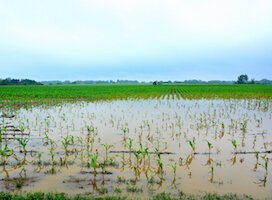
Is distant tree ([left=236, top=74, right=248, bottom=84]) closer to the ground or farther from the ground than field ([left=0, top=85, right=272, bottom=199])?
farther from the ground

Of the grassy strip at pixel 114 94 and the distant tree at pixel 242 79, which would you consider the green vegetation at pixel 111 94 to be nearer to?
the grassy strip at pixel 114 94

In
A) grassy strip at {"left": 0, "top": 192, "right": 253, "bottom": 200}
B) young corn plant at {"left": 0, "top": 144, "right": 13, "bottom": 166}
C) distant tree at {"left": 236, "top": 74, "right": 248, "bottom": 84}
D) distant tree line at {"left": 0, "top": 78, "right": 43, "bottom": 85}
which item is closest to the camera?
grassy strip at {"left": 0, "top": 192, "right": 253, "bottom": 200}

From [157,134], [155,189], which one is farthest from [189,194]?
[157,134]

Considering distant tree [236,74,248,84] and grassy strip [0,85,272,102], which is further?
distant tree [236,74,248,84]

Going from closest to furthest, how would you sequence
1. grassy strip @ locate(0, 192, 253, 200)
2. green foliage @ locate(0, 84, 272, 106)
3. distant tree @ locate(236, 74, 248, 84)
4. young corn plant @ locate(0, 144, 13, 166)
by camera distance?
1. grassy strip @ locate(0, 192, 253, 200)
2. young corn plant @ locate(0, 144, 13, 166)
3. green foliage @ locate(0, 84, 272, 106)
4. distant tree @ locate(236, 74, 248, 84)

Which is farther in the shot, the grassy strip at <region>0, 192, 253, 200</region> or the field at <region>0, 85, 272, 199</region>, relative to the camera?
the field at <region>0, 85, 272, 199</region>

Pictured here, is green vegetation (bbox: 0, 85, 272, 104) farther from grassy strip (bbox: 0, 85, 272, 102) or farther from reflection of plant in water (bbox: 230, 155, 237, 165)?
reflection of plant in water (bbox: 230, 155, 237, 165)

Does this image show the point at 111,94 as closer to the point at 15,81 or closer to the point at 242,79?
the point at 15,81

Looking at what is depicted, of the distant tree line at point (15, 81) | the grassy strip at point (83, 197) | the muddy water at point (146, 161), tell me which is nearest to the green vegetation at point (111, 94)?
the muddy water at point (146, 161)

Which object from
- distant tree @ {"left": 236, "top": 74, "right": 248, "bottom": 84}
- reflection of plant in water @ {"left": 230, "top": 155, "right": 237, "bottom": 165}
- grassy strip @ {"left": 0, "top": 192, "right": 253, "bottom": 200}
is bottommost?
grassy strip @ {"left": 0, "top": 192, "right": 253, "bottom": 200}

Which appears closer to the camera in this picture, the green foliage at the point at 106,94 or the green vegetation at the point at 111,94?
the green foliage at the point at 106,94

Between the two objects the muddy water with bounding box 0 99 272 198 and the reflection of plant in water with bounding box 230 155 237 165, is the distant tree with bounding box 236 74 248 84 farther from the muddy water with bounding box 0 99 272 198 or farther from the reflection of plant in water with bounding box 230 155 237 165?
the reflection of plant in water with bounding box 230 155 237 165

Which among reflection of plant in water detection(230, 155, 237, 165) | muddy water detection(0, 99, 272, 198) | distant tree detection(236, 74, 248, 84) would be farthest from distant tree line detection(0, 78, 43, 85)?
reflection of plant in water detection(230, 155, 237, 165)

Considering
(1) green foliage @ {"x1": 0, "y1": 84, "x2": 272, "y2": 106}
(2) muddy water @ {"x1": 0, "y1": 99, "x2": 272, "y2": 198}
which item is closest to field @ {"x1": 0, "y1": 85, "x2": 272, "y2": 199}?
(2) muddy water @ {"x1": 0, "y1": 99, "x2": 272, "y2": 198}
